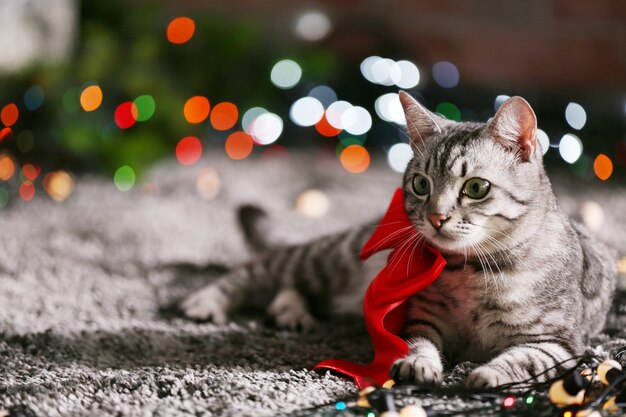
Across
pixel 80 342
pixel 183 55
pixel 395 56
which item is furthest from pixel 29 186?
pixel 395 56

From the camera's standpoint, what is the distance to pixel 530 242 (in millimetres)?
1291

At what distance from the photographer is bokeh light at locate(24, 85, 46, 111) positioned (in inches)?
94.6

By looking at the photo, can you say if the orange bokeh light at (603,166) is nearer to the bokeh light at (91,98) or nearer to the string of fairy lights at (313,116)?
Result: the string of fairy lights at (313,116)

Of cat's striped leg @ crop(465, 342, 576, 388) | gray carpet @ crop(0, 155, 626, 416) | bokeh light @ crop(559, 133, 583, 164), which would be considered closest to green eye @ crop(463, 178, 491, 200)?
cat's striped leg @ crop(465, 342, 576, 388)

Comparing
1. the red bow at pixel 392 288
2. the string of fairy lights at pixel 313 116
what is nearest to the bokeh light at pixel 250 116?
the string of fairy lights at pixel 313 116

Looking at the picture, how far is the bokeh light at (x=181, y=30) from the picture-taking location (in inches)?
118

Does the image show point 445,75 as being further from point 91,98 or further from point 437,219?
point 437,219

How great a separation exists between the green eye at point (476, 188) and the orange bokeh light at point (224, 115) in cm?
193

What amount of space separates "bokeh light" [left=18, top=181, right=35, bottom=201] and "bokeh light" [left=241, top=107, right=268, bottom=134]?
0.91m

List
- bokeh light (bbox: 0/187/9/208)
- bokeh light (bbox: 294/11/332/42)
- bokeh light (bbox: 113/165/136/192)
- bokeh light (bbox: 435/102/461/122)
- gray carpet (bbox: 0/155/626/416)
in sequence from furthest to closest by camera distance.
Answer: bokeh light (bbox: 294/11/332/42) → bokeh light (bbox: 435/102/461/122) → bokeh light (bbox: 113/165/136/192) → bokeh light (bbox: 0/187/9/208) → gray carpet (bbox: 0/155/626/416)

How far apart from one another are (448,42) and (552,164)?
103cm

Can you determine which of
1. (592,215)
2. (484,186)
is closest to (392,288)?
(484,186)

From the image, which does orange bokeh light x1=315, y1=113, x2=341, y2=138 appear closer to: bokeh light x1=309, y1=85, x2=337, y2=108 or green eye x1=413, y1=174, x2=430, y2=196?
bokeh light x1=309, y1=85, x2=337, y2=108

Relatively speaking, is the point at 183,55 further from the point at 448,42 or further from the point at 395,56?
the point at 448,42
